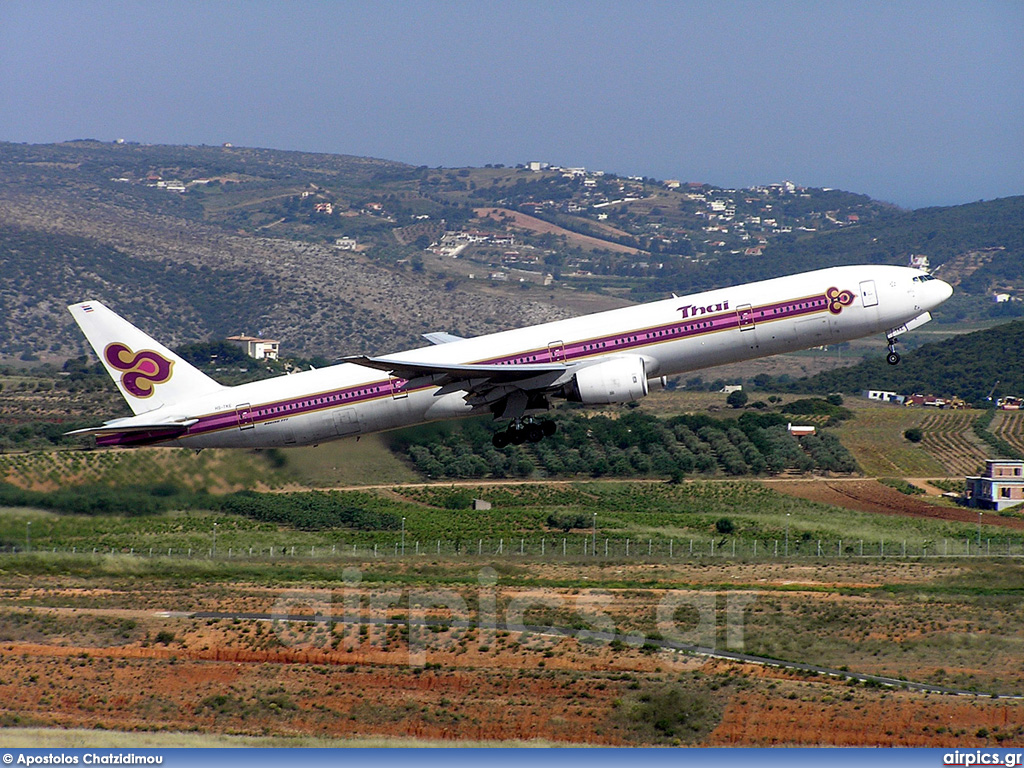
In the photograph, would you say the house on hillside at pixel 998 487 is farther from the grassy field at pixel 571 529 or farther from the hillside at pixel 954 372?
the hillside at pixel 954 372

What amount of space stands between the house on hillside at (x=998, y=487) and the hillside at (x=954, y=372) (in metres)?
57.3

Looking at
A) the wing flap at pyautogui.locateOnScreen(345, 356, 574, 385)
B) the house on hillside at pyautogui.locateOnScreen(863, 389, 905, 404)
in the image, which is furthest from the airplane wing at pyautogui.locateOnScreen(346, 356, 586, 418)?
the house on hillside at pyautogui.locateOnScreen(863, 389, 905, 404)

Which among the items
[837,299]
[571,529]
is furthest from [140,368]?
[571,529]

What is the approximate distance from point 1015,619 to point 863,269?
1810cm

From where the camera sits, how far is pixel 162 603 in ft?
188

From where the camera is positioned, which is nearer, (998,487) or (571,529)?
(571,529)

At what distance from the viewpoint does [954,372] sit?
527ft

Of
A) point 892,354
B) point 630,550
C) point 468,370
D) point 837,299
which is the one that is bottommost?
point 630,550

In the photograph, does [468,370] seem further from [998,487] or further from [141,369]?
[998,487]

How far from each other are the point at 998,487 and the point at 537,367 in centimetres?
5358

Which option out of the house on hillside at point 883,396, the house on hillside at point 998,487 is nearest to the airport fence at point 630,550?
the house on hillside at point 998,487

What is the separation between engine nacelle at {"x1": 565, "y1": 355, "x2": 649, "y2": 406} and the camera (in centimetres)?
4512

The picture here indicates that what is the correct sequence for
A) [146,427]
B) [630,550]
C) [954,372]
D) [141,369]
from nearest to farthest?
[146,427] < [141,369] < [630,550] < [954,372]

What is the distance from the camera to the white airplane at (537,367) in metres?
46.0
